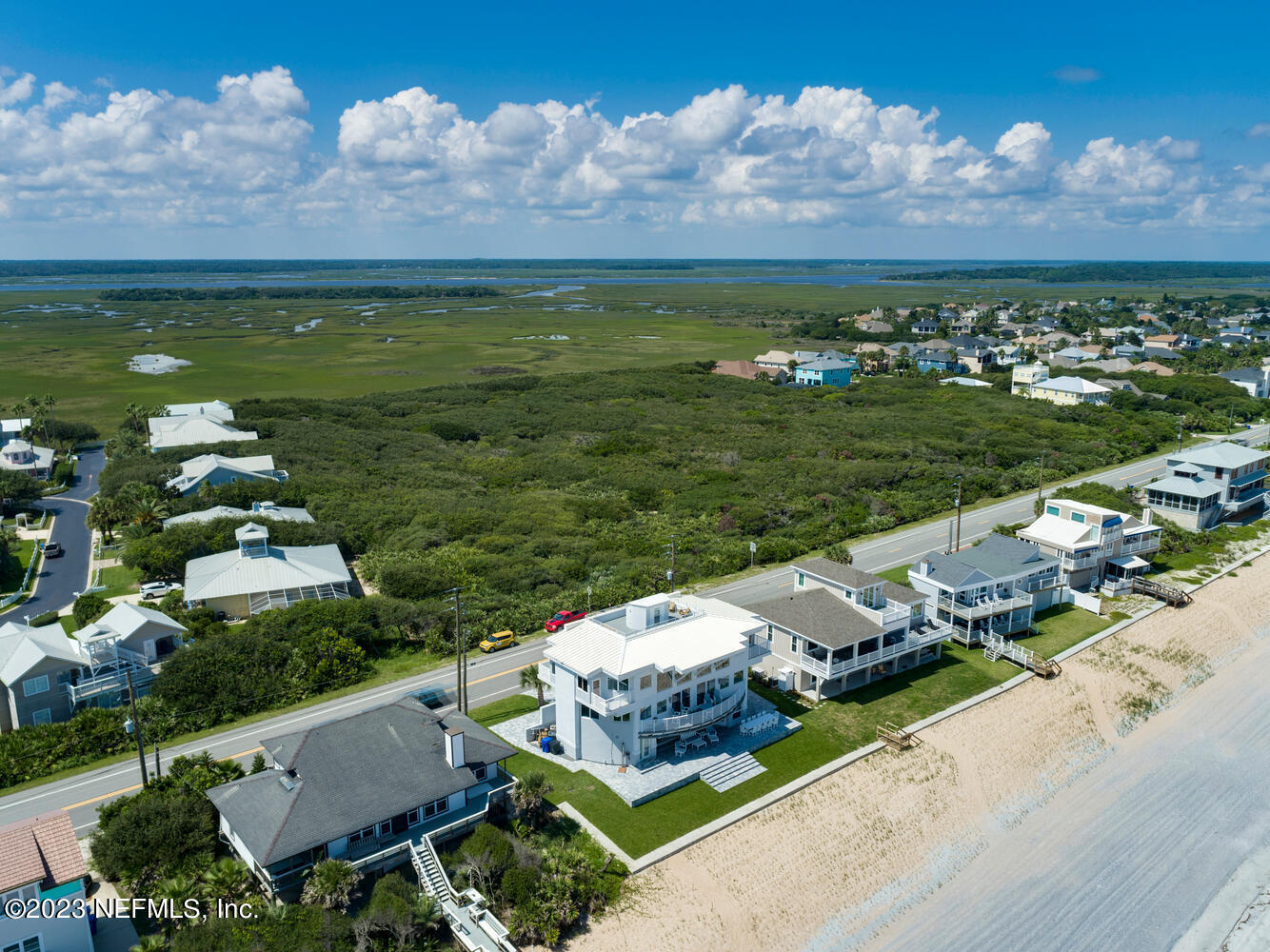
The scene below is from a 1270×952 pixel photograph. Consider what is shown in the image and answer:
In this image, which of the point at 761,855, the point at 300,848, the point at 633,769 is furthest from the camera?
the point at 633,769

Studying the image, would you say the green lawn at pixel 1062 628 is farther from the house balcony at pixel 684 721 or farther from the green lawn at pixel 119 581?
the green lawn at pixel 119 581

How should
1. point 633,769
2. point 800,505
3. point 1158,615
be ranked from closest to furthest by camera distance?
point 633,769 < point 1158,615 < point 800,505

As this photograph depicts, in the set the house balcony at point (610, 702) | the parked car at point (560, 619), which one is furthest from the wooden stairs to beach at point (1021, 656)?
the parked car at point (560, 619)

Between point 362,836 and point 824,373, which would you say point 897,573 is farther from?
point 824,373

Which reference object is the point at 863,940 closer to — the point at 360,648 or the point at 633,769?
the point at 633,769

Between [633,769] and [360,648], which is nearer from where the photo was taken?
[633,769]

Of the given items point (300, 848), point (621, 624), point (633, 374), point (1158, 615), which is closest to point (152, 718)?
point (300, 848)
